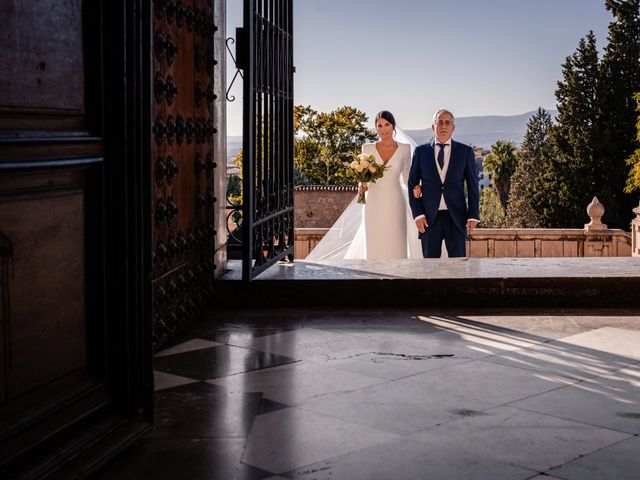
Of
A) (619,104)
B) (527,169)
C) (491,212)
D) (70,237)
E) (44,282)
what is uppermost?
(619,104)

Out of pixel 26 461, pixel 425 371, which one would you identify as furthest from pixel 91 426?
pixel 425 371

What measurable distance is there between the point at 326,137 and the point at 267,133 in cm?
4363

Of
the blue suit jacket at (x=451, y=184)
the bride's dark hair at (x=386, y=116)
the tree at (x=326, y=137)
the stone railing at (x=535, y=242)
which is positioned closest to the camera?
the blue suit jacket at (x=451, y=184)

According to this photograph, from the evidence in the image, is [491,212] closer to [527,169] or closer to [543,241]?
[527,169]

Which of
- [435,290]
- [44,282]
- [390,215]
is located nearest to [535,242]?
[390,215]

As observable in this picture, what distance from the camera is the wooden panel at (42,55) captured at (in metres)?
2.35

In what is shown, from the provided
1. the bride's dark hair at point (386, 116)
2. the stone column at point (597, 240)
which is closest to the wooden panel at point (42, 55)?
the bride's dark hair at point (386, 116)

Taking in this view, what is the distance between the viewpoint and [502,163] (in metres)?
82.7

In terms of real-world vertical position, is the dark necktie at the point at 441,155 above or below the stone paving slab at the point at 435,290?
above

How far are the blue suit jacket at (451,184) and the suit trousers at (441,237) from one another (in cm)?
5

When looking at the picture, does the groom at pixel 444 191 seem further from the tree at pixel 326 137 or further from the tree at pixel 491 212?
the tree at pixel 491 212

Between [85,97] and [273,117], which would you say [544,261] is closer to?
[273,117]

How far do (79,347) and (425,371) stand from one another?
1.79m

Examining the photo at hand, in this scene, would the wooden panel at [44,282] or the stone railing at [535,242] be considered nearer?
the wooden panel at [44,282]
